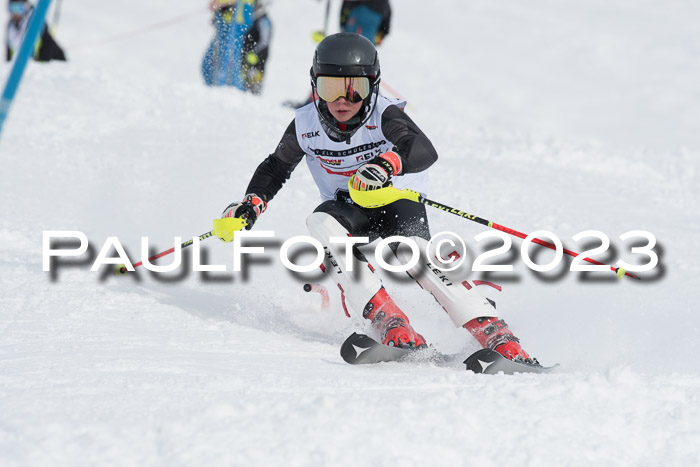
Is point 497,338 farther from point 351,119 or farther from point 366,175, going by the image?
point 351,119

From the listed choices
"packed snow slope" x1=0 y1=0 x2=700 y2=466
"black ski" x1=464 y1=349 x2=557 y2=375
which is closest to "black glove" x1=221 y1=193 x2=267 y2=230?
"packed snow slope" x1=0 y1=0 x2=700 y2=466

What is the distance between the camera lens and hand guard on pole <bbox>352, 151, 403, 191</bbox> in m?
3.73

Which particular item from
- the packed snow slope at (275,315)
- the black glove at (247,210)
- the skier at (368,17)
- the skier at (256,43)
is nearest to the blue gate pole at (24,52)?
the packed snow slope at (275,315)

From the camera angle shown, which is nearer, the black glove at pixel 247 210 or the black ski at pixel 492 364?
the black ski at pixel 492 364

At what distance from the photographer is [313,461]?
7.34 feet

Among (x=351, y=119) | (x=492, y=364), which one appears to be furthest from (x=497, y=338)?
Answer: (x=351, y=119)

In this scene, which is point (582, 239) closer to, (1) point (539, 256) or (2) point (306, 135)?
(1) point (539, 256)

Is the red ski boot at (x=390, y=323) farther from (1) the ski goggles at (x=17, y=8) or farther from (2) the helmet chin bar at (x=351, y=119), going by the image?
(1) the ski goggles at (x=17, y=8)

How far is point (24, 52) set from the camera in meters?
3.45

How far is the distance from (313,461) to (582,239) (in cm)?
430

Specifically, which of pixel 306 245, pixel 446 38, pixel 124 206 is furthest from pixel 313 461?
pixel 446 38

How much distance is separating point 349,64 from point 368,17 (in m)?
6.59

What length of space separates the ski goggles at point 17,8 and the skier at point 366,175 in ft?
33.7

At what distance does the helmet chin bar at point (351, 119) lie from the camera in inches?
158
